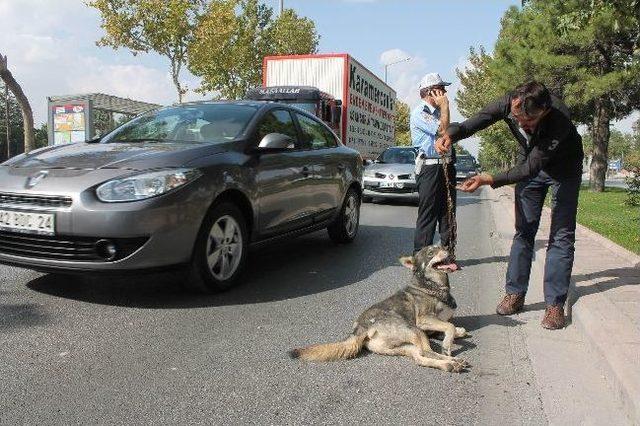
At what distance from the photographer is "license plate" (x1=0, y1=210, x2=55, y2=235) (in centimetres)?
416

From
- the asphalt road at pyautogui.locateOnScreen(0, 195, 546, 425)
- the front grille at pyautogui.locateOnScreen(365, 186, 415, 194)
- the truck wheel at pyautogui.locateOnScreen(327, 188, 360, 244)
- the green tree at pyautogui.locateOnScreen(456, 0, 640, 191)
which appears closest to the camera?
the asphalt road at pyautogui.locateOnScreen(0, 195, 546, 425)

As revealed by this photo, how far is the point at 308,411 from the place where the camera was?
2.86 m

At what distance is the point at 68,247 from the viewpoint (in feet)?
13.8

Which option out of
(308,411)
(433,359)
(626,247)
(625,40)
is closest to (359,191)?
(626,247)

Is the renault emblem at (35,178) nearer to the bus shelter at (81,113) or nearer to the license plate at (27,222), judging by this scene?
the license plate at (27,222)

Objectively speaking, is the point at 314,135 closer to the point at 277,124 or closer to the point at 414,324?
the point at 277,124

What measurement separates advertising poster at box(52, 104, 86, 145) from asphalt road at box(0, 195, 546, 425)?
15.8 metres

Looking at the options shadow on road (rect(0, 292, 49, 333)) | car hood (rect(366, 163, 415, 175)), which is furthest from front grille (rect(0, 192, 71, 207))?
car hood (rect(366, 163, 415, 175))

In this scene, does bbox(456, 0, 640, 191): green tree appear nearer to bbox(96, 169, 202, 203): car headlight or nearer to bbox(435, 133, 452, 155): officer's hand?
bbox(435, 133, 452, 155): officer's hand

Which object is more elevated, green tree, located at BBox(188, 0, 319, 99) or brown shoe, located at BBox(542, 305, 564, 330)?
green tree, located at BBox(188, 0, 319, 99)

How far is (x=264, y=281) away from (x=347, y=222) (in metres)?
2.25

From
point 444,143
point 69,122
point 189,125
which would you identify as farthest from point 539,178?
point 69,122

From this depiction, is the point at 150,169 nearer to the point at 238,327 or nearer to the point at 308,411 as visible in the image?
the point at 238,327

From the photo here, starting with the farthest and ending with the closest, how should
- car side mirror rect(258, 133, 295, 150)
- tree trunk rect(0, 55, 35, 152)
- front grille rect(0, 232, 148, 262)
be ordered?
tree trunk rect(0, 55, 35, 152) → car side mirror rect(258, 133, 295, 150) → front grille rect(0, 232, 148, 262)
